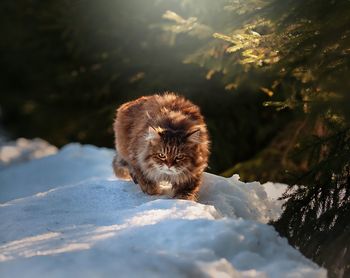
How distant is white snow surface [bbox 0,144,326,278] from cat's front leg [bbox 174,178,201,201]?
0.13 m

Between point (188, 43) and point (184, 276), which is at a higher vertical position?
point (188, 43)

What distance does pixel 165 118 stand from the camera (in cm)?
618

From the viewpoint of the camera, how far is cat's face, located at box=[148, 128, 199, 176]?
5918 mm

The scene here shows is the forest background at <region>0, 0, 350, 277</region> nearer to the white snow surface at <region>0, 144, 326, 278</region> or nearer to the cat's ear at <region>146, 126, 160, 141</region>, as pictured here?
the white snow surface at <region>0, 144, 326, 278</region>

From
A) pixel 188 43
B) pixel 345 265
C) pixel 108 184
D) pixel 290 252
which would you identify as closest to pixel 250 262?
pixel 290 252

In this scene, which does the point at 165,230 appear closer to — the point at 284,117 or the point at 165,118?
the point at 165,118

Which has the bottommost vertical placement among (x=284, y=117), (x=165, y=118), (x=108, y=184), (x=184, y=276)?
(x=184, y=276)

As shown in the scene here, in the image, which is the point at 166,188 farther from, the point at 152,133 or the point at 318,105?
the point at 318,105

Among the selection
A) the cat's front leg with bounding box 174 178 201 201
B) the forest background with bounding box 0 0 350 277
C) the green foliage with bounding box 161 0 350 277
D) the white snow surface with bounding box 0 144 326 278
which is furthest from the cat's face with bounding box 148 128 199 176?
the green foliage with bounding box 161 0 350 277

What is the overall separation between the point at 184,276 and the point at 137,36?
8.26 metres

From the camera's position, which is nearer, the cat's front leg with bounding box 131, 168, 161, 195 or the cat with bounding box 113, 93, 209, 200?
the cat with bounding box 113, 93, 209, 200

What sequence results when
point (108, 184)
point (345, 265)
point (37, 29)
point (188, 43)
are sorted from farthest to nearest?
point (37, 29) → point (188, 43) → point (108, 184) → point (345, 265)

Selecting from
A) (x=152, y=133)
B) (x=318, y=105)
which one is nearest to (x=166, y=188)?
(x=152, y=133)

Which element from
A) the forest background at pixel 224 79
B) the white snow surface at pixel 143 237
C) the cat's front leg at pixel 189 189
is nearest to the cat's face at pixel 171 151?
the cat's front leg at pixel 189 189
